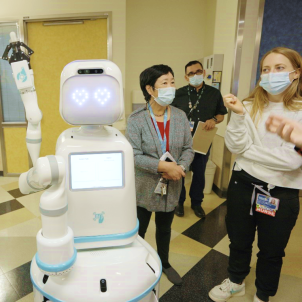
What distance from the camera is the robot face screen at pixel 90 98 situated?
2.96 ft

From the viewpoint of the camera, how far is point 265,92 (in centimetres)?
136

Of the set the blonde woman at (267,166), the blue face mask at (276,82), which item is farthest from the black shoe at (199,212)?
the blue face mask at (276,82)

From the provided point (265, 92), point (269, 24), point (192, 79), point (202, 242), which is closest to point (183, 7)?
point (269, 24)

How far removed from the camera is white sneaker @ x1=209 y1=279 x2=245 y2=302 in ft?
5.11

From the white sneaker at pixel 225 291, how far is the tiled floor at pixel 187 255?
0.04 meters

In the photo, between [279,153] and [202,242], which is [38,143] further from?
[202,242]

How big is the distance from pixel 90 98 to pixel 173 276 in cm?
133

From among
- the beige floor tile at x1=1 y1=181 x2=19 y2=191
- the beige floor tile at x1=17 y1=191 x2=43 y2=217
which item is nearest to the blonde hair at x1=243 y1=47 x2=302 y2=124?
the beige floor tile at x1=17 y1=191 x2=43 y2=217

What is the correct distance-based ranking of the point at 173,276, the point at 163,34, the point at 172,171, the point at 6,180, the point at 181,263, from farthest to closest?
the point at 163,34 < the point at 6,180 < the point at 181,263 < the point at 173,276 < the point at 172,171

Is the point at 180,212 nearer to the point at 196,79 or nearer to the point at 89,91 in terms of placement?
the point at 196,79

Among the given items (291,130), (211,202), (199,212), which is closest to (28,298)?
(199,212)

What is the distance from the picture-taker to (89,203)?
96 cm

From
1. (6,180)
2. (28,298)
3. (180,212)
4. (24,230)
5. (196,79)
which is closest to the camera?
(28,298)

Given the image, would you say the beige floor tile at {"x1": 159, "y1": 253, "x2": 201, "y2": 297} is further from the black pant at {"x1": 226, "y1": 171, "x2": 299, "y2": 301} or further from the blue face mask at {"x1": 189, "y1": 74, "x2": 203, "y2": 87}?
the blue face mask at {"x1": 189, "y1": 74, "x2": 203, "y2": 87}
